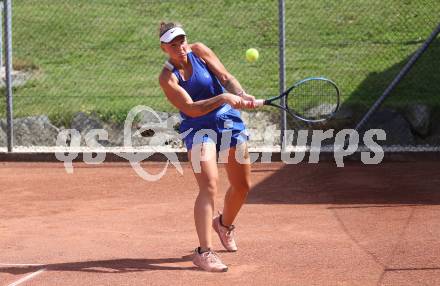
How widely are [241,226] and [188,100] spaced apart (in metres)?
2.07

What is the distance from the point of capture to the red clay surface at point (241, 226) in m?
6.50

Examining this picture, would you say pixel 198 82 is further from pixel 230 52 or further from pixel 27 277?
pixel 230 52

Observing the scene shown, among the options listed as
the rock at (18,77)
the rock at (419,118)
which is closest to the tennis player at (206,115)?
the rock at (419,118)

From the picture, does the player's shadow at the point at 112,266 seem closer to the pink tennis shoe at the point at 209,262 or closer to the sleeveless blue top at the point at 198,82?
the pink tennis shoe at the point at 209,262

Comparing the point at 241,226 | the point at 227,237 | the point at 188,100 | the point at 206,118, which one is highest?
the point at 188,100

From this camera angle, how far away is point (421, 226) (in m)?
8.06

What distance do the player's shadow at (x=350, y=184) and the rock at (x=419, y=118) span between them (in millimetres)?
1247

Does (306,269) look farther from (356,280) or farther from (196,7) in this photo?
(196,7)

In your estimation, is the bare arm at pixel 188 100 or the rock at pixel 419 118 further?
the rock at pixel 419 118

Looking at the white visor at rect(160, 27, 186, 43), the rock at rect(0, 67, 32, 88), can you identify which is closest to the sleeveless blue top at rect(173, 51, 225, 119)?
the white visor at rect(160, 27, 186, 43)

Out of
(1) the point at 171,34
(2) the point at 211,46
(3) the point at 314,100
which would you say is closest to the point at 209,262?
(1) the point at 171,34

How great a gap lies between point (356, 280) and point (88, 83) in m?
9.53

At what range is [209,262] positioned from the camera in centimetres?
658

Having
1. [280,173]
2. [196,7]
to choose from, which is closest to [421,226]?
[280,173]
